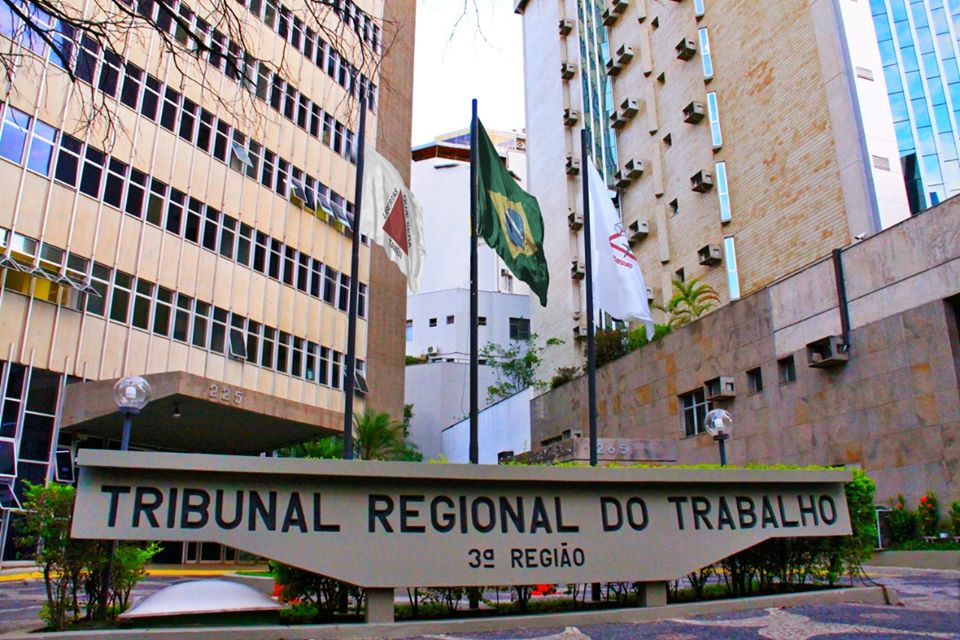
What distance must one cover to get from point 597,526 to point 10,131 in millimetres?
20275

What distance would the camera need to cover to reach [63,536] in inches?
287

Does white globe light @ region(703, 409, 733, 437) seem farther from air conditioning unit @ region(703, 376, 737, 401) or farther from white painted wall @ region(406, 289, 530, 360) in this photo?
white painted wall @ region(406, 289, 530, 360)

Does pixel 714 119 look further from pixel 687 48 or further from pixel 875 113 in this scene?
pixel 875 113

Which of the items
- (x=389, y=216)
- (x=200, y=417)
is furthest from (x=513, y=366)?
(x=389, y=216)

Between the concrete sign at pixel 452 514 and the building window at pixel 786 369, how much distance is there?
51.3 ft

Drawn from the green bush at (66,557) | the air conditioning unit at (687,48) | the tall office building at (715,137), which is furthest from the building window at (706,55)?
the green bush at (66,557)

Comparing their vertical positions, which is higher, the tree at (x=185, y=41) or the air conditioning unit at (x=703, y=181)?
the air conditioning unit at (x=703, y=181)

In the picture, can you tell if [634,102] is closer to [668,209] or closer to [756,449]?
[668,209]

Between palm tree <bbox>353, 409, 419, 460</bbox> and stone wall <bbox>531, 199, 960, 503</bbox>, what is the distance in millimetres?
11520

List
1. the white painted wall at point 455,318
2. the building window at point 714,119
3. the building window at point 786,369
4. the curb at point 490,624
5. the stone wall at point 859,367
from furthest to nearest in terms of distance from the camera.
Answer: the white painted wall at point 455,318
the building window at point 714,119
the building window at point 786,369
the stone wall at point 859,367
the curb at point 490,624

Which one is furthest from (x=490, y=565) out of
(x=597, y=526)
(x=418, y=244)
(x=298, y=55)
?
(x=298, y=55)

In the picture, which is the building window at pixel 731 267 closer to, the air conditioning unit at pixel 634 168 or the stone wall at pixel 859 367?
the stone wall at pixel 859 367

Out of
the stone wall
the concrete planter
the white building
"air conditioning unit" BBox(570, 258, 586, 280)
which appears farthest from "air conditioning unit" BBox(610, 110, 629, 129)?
the concrete planter

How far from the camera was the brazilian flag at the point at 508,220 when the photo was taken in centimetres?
1250
